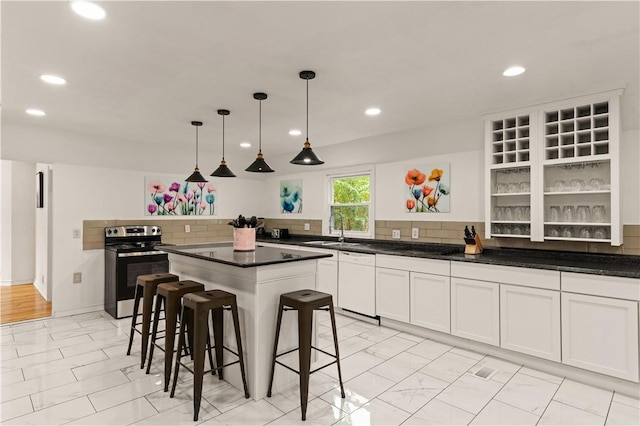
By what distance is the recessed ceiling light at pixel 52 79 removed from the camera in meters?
2.82

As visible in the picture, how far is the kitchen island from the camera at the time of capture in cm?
251

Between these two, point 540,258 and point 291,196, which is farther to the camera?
point 291,196

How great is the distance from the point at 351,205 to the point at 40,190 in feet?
16.1

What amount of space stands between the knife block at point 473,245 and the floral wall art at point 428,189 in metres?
0.57

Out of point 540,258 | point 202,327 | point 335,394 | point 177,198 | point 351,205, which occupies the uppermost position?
point 177,198

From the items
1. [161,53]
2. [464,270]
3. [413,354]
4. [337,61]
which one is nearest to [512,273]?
[464,270]

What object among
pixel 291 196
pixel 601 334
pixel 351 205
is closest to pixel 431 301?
pixel 601 334

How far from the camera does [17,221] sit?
6141 millimetres

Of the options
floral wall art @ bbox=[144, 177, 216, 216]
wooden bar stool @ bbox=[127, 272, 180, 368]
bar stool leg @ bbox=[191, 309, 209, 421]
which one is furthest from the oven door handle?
bar stool leg @ bbox=[191, 309, 209, 421]

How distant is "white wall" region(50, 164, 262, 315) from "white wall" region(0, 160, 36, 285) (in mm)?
2401

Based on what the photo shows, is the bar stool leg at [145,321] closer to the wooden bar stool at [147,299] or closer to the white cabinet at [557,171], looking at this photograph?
the wooden bar stool at [147,299]

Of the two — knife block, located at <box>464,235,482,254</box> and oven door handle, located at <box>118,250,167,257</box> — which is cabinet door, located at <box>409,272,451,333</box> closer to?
knife block, located at <box>464,235,482,254</box>

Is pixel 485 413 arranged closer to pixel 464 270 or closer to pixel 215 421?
pixel 464 270

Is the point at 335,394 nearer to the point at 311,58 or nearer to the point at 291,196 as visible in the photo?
the point at 311,58
